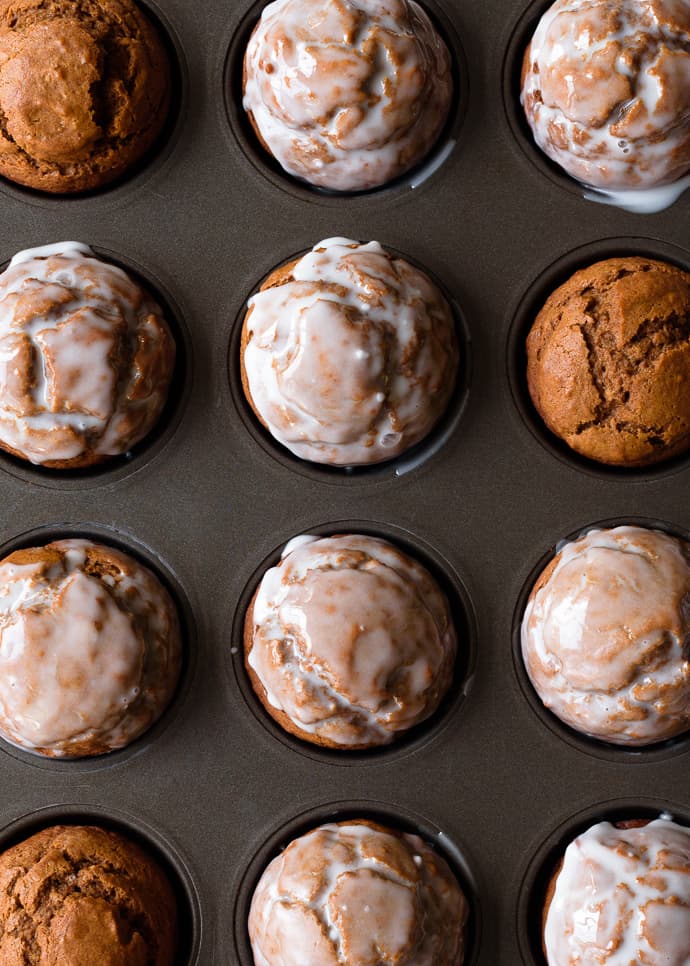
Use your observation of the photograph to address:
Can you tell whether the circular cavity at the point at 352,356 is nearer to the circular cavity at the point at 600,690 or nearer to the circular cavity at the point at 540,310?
the circular cavity at the point at 540,310

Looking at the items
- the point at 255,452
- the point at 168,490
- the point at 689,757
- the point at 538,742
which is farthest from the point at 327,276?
the point at 689,757

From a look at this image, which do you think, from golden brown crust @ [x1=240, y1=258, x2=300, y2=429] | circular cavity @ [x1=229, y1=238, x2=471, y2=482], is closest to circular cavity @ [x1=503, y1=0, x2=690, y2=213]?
circular cavity @ [x1=229, y1=238, x2=471, y2=482]

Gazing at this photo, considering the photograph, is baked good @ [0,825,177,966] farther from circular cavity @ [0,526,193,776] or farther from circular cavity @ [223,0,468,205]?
circular cavity @ [223,0,468,205]

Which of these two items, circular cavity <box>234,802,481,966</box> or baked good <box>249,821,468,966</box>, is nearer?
baked good <box>249,821,468,966</box>

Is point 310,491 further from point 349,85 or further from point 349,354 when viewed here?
point 349,85

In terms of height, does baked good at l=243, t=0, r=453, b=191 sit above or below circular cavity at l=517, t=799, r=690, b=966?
above

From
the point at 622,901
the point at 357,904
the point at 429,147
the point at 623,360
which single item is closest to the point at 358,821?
the point at 357,904
